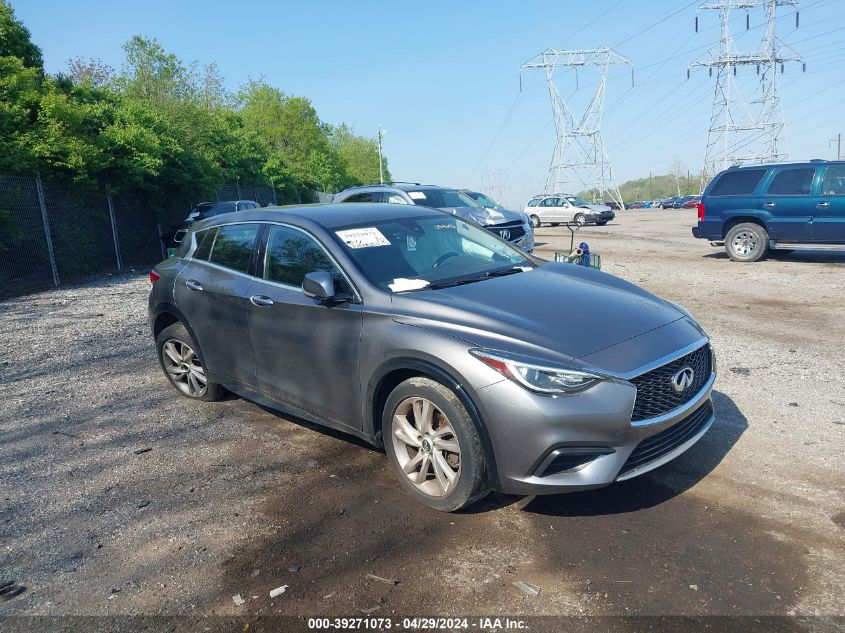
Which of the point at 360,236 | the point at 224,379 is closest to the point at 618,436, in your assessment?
the point at 360,236

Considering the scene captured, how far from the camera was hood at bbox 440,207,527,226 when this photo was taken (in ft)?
46.7

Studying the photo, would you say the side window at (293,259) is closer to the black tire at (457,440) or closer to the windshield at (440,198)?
the black tire at (457,440)

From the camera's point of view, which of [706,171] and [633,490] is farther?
[706,171]

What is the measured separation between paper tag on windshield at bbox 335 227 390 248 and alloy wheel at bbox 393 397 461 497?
1.21 m

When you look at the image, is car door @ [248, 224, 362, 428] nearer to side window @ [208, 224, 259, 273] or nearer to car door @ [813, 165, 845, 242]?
side window @ [208, 224, 259, 273]

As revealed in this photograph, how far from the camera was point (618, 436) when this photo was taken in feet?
10.4

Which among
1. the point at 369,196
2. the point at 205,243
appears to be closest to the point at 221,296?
the point at 205,243

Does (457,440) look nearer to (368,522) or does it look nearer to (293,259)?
(368,522)

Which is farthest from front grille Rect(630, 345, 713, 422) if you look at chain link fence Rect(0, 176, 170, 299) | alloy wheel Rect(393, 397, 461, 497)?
chain link fence Rect(0, 176, 170, 299)

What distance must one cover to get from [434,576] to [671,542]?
123cm

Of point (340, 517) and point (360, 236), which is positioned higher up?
point (360, 236)

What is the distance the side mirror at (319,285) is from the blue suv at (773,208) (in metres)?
11.8

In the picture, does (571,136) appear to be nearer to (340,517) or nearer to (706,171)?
(706,171)

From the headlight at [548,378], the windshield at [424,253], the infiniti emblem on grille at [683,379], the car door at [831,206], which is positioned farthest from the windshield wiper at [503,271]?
the car door at [831,206]
